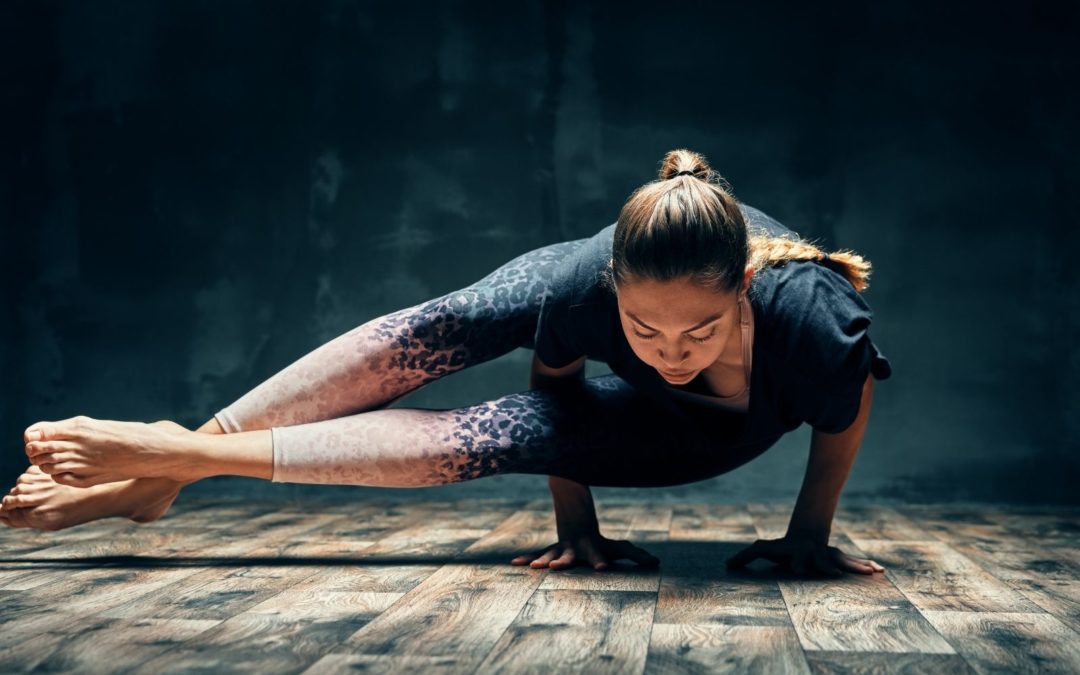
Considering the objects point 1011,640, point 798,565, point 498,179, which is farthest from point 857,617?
point 498,179

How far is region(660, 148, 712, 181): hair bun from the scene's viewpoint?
167 cm

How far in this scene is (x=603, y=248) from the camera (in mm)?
1738

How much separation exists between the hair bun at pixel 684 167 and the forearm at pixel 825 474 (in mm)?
466

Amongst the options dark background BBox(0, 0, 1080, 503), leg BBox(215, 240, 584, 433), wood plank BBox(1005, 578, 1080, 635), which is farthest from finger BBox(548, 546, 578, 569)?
dark background BBox(0, 0, 1080, 503)

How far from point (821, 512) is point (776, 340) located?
38 centimetres

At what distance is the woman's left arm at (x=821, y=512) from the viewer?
5.91ft

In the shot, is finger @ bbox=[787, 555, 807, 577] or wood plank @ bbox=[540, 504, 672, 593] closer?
wood plank @ bbox=[540, 504, 672, 593]

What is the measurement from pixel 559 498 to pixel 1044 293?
6.84 feet

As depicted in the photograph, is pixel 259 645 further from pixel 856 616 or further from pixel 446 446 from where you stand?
pixel 856 616

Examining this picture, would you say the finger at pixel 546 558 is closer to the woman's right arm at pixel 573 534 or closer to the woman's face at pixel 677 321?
the woman's right arm at pixel 573 534

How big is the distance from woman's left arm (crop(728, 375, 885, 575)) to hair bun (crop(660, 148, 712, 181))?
0.46 metres

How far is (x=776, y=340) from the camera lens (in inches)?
64.0

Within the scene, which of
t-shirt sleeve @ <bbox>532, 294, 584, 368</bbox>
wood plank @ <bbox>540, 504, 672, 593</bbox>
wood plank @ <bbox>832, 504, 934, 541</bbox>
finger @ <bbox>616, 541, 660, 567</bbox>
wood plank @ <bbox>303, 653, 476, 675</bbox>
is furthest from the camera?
wood plank @ <bbox>832, 504, 934, 541</bbox>

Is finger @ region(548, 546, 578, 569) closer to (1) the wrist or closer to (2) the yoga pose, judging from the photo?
(2) the yoga pose
